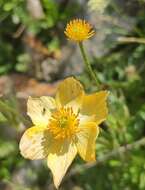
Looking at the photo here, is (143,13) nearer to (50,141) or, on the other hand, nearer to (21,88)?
(21,88)

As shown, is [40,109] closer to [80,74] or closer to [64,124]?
[64,124]

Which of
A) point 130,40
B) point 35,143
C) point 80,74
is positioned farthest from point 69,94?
point 80,74

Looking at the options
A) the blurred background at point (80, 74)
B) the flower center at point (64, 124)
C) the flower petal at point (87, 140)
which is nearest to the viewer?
the flower petal at point (87, 140)

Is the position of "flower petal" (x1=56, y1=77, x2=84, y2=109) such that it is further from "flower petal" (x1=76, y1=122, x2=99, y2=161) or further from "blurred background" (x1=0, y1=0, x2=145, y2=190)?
"blurred background" (x1=0, y1=0, x2=145, y2=190)

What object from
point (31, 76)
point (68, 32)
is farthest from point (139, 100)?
point (68, 32)

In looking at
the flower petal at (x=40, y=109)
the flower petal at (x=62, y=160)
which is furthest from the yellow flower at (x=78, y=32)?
the flower petal at (x=62, y=160)

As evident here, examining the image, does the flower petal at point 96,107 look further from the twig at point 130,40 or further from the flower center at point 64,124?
the twig at point 130,40

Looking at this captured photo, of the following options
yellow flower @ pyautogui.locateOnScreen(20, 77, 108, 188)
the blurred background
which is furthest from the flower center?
the blurred background
